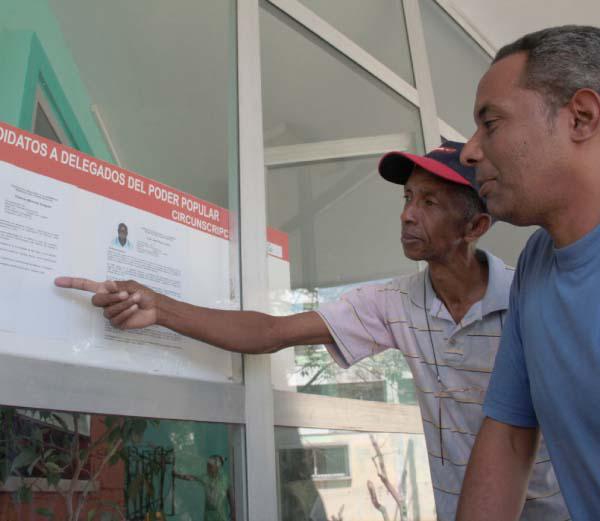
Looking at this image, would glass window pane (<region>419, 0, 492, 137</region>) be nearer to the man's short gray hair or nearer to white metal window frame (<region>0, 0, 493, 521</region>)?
white metal window frame (<region>0, 0, 493, 521</region>)

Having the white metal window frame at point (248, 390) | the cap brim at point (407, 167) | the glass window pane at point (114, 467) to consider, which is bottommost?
the glass window pane at point (114, 467)

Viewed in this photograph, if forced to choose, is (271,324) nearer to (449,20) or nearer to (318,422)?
(318,422)

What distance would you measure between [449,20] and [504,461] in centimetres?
310

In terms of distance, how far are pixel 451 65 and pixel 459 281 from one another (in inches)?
81.9

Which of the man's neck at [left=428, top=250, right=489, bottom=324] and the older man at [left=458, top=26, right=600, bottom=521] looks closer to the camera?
the older man at [left=458, top=26, right=600, bottom=521]

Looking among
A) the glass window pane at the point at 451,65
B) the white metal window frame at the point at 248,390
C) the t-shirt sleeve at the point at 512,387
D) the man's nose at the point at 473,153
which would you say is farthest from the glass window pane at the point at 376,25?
the t-shirt sleeve at the point at 512,387

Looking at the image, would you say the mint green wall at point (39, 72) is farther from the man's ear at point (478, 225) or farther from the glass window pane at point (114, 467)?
the man's ear at point (478, 225)

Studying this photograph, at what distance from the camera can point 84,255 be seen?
1.45 meters

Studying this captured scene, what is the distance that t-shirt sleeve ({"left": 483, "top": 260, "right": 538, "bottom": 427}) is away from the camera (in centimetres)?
117

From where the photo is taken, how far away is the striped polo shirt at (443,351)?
1.60 metres

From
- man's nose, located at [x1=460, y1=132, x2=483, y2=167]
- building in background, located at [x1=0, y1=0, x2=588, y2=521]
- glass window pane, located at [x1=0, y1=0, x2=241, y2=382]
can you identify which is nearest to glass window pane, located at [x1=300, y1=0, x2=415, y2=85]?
building in background, located at [x1=0, y1=0, x2=588, y2=521]

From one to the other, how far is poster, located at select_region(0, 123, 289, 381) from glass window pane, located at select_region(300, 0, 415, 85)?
1.09m

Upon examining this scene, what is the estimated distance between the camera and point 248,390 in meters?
1.72

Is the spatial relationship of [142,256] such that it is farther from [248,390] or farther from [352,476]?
[352,476]
